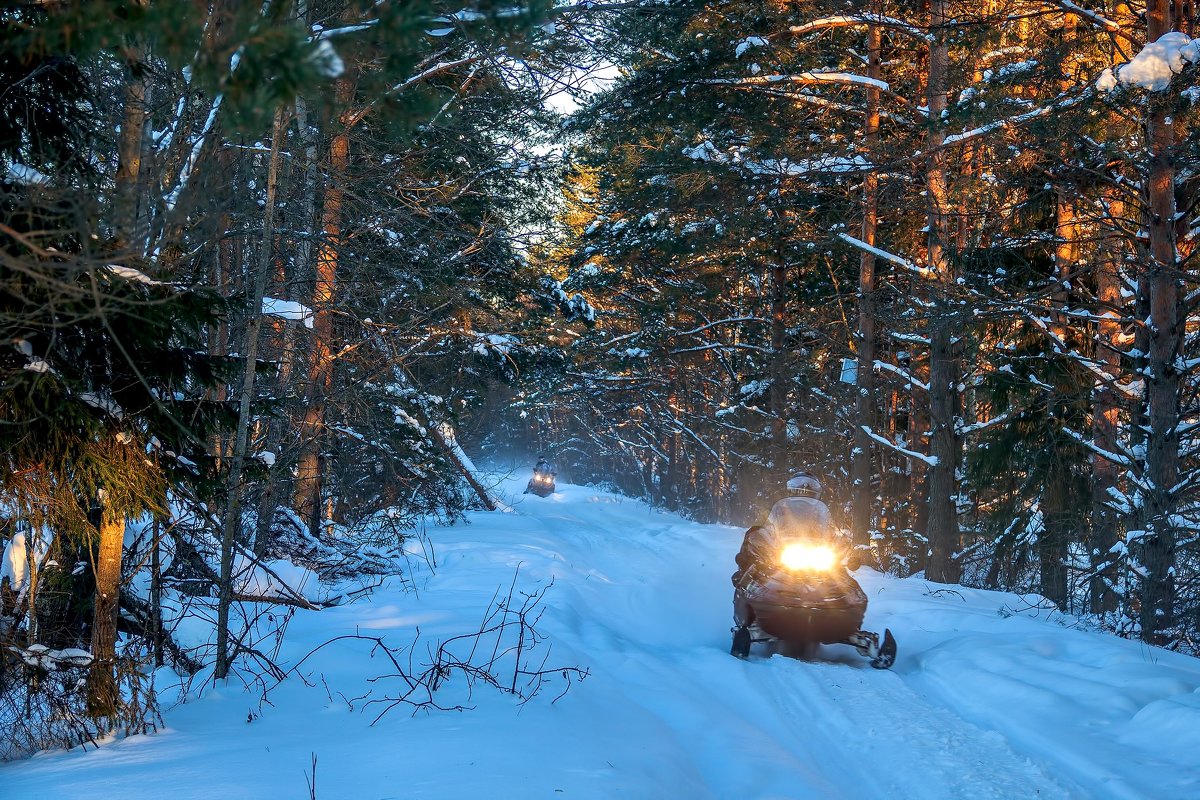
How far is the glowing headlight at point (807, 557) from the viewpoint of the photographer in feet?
31.4

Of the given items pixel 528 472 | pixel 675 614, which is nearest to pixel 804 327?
pixel 675 614

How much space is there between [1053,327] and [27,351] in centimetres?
1352

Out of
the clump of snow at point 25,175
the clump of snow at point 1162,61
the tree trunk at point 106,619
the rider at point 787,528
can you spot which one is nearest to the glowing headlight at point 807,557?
the rider at point 787,528

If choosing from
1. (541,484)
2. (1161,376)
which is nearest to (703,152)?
(1161,376)

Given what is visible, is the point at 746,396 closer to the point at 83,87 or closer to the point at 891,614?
the point at 891,614

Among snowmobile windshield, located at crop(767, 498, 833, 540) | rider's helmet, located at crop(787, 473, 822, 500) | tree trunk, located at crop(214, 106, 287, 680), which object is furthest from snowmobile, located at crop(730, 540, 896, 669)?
tree trunk, located at crop(214, 106, 287, 680)

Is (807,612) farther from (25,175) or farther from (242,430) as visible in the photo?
(25,175)

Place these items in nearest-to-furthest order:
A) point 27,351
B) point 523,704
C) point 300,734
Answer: point 27,351
point 300,734
point 523,704

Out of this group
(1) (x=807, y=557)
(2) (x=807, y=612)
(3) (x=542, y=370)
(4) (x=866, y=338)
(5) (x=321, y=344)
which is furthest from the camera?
(3) (x=542, y=370)

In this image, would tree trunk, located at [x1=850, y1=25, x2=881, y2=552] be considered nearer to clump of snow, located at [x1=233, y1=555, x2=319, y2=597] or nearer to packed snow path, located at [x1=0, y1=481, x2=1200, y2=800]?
packed snow path, located at [x1=0, y1=481, x2=1200, y2=800]

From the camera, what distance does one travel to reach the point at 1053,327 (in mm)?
13406

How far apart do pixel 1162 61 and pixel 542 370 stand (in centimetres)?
1214

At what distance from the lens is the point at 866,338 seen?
1748cm

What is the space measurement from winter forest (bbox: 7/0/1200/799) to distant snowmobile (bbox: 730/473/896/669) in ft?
1.23
